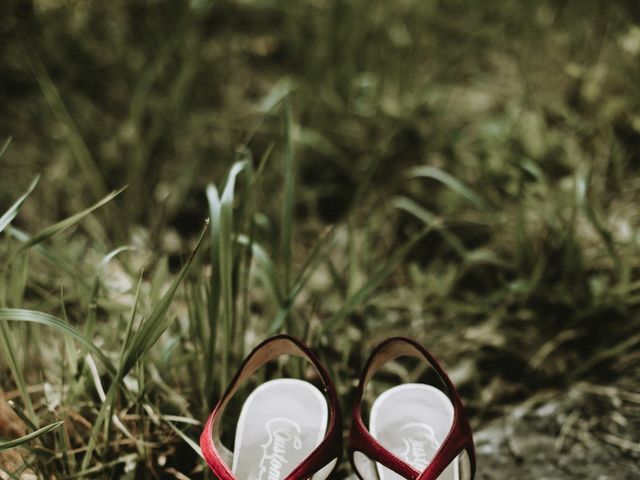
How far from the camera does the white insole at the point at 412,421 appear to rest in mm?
1173

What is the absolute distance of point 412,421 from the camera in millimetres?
1198

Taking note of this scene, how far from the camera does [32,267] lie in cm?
154

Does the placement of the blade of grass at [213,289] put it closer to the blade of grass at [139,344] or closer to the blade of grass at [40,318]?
the blade of grass at [139,344]

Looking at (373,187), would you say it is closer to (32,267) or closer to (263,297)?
(263,297)

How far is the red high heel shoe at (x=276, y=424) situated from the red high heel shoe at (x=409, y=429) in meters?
0.08

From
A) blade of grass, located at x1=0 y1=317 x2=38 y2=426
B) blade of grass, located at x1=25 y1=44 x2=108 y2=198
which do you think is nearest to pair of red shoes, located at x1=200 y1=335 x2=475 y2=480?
blade of grass, located at x1=0 y1=317 x2=38 y2=426

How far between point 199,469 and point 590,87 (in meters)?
1.47

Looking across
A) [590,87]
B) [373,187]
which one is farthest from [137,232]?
[590,87]

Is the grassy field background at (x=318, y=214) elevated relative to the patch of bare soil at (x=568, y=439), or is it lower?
elevated

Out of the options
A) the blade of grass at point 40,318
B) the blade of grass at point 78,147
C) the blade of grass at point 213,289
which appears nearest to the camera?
the blade of grass at point 40,318

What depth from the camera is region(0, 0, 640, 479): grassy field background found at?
1113 mm

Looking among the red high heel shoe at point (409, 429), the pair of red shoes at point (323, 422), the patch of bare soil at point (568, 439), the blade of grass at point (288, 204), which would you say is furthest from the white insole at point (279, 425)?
the patch of bare soil at point (568, 439)

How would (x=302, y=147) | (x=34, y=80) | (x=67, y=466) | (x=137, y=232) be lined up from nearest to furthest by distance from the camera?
(x=67, y=466) → (x=137, y=232) → (x=302, y=147) → (x=34, y=80)

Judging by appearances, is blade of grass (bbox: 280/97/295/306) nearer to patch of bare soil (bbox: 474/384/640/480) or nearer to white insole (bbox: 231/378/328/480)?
white insole (bbox: 231/378/328/480)
